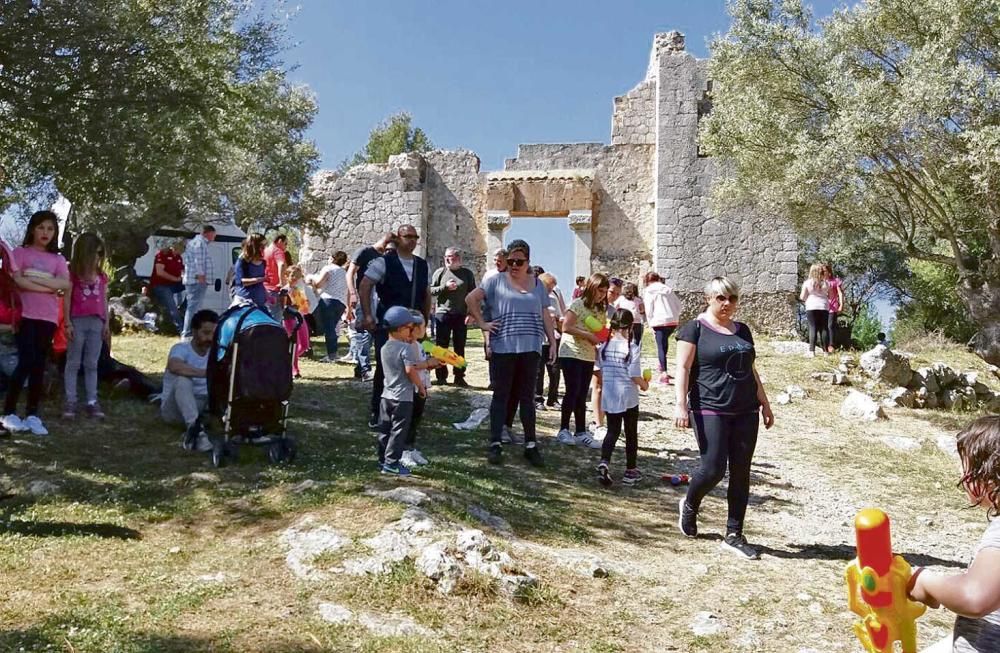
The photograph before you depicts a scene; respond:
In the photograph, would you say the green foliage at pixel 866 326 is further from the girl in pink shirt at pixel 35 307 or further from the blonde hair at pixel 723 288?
the girl in pink shirt at pixel 35 307

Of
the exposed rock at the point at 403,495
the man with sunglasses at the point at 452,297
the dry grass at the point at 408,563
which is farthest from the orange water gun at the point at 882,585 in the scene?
the man with sunglasses at the point at 452,297

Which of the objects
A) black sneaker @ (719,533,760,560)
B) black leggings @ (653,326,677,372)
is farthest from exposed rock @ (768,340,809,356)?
black sneaker @ (719,533,760,560)

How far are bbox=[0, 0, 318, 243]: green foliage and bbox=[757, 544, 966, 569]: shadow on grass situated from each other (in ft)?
23.1

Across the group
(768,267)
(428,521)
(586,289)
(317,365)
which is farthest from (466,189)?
(428,521)

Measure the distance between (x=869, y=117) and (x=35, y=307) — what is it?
31.3 feet

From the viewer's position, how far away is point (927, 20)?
1096cm

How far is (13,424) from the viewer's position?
20.6 ft

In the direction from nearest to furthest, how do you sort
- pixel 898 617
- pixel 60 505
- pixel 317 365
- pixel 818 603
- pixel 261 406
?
pixel 898 617 < pixel 818 603 < pixel 60 505 < pixel 261 406 < pixel 317 365

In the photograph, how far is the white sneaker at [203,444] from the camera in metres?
6.24

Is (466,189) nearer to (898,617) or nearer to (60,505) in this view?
(60,505)

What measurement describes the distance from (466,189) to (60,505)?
17090 mm

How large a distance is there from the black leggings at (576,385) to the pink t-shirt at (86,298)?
13.3 ft

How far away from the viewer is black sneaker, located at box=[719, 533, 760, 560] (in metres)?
5.01

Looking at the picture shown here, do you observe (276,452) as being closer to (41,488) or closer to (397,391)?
(397,391)
